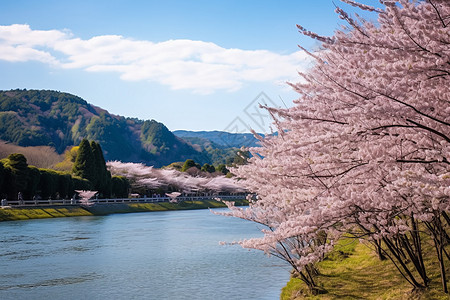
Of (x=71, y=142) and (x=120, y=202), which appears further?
(x=71, y=142)

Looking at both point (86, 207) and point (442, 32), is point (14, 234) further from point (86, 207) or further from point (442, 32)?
point (442, 32)

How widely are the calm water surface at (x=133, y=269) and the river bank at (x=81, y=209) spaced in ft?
50.5

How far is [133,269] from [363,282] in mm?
10170

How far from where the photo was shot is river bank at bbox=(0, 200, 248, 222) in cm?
4316

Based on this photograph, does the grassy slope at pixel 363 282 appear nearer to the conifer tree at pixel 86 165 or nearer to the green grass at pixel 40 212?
the green grass at pixel 40 212

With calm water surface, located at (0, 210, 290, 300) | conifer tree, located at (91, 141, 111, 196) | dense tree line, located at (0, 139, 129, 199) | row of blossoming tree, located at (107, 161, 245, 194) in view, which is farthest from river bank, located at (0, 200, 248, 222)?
calm water surface, located at (0, 210, 290, 300)

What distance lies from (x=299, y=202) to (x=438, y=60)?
11.6 feet

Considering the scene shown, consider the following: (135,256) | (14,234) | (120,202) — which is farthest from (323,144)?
(120,202)

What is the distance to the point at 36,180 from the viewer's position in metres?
49.9

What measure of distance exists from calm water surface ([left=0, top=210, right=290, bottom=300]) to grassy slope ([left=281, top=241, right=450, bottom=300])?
159cm

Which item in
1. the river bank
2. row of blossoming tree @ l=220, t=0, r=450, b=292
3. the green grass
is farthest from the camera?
the river bank

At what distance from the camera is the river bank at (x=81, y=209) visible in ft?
142

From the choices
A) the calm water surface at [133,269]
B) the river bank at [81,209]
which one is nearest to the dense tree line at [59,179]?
the river bank at [81,209]

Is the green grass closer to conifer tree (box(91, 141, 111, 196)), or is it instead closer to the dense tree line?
the dense tree line
